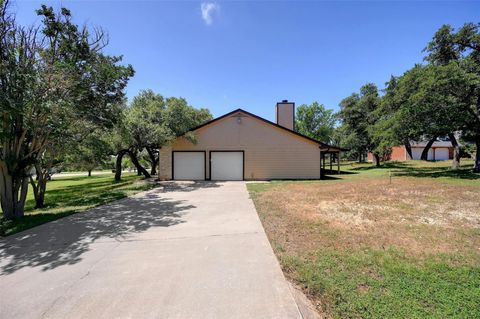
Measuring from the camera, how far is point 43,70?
6301 millimetres

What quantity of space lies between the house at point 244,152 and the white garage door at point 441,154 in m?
36.1

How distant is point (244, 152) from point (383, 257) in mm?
13231

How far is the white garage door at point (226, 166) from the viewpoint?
16562 millimetres

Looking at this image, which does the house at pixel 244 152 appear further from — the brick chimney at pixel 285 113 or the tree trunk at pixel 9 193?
the tree trunk at pixel 9 193

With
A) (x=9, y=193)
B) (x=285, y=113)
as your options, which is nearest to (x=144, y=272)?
(x=9, y=193)

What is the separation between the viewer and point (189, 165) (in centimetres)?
1673

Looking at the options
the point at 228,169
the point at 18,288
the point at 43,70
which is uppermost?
the point at 43,70

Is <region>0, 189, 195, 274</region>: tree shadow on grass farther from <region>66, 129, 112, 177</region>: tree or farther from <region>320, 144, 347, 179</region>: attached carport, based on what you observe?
<region>320, 144, 347, 179</region>: attached carport

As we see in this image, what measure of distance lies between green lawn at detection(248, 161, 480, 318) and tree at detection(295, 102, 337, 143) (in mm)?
34008

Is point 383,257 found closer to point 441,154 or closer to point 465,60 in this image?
point 465,60

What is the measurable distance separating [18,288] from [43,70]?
19.8 ft

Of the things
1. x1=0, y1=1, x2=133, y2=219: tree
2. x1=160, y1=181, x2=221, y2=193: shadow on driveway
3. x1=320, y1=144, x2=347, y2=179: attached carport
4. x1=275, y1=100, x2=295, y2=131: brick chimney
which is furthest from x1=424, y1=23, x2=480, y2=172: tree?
x1=0, y1=1, x2=133, y2=219: tree

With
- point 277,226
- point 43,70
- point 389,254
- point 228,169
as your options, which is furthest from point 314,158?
point 43,70

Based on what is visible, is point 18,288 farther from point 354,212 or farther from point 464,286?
point 354,212
